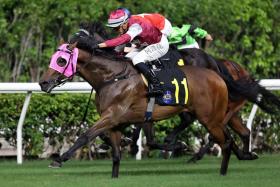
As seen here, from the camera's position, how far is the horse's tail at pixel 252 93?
1121 centimetres

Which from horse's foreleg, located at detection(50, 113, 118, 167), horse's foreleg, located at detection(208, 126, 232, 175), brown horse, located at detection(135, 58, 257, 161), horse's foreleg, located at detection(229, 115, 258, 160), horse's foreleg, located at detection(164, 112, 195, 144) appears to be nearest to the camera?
horse's foreleg, located at detection(50, 113, 118, 167)

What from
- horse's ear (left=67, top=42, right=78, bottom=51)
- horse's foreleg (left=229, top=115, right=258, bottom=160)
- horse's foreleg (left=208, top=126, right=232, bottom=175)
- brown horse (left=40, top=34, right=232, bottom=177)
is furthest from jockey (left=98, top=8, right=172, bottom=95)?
horse's foreleg (left=229, top=115, right=258, bottom=160)

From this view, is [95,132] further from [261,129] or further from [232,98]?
[261,129]

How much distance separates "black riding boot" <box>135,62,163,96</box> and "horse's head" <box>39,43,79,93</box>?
702 millimetres

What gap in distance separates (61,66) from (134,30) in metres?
0.86

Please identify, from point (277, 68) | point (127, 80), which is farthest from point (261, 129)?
point (277, 68)

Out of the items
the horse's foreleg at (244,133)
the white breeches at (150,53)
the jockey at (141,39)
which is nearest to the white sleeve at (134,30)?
the jockey at (141,39)

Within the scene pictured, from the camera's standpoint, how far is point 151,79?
34.2 ft

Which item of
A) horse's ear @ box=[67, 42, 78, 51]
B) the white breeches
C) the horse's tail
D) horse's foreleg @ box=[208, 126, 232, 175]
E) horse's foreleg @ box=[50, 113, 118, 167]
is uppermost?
horse's ear @ box=[67, 42, 78, 51]

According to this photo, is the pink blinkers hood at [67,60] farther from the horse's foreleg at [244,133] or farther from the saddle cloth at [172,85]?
the horse's foreleg at [244,133]

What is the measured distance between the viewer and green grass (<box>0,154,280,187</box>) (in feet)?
30.9

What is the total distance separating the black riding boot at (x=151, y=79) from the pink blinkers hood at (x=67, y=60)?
0.68 m

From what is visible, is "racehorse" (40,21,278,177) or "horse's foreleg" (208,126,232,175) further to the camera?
"horse's foreleg" (208,126,232,175)

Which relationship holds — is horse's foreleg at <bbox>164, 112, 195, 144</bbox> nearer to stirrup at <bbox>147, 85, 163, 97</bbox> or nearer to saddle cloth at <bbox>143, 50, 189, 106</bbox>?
saddle cloth at <bbox>143, 50, 189, 106</bbox>
